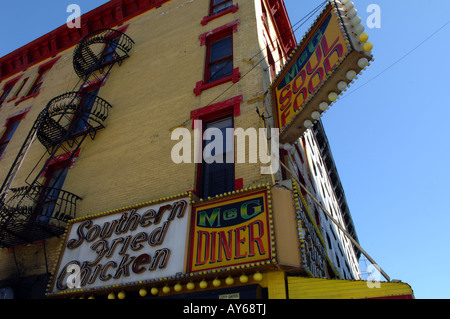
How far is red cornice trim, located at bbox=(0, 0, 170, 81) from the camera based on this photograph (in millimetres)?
19250

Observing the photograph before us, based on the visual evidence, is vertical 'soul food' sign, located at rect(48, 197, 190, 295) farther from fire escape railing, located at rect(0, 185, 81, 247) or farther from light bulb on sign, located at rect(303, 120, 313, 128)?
light bulb on sign, located at rect(303, 120, 313, 128)

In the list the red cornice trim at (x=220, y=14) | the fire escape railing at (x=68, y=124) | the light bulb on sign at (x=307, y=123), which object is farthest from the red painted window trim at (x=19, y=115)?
the light bulb on sign at (x=307, y=123)

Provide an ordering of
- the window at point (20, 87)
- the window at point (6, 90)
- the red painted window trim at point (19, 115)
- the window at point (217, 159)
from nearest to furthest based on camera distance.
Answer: the window at point (217, 159)
the red painted window trim at point (19, 115)
the window at point (20, 87)
the window at point (6, 90)

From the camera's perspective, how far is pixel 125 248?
8445 mm

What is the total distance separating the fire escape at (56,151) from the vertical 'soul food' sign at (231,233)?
5.10 m

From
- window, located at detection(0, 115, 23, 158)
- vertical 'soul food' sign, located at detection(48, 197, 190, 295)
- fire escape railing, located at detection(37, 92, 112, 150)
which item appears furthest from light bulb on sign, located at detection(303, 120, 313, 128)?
window, located at detection(0, 115, 23, 158)

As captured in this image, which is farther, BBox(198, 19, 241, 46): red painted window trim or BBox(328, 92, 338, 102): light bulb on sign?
BBox(198, 19, 241, 46): red painted window trim

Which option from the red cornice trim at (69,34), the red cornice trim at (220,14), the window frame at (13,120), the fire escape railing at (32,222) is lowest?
the fire escape railing at (32,222)

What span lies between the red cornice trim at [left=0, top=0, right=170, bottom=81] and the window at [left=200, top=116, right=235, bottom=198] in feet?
36.3

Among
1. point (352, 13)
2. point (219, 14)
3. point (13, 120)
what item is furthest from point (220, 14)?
point (13, 120)

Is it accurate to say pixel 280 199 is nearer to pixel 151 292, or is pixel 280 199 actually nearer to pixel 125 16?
pixel 151 292

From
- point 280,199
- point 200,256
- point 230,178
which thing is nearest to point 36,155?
point 230,178

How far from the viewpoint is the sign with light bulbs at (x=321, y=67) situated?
7.41 m

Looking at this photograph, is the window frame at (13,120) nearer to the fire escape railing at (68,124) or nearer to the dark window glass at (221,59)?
the fire escape railing at (68,124)
